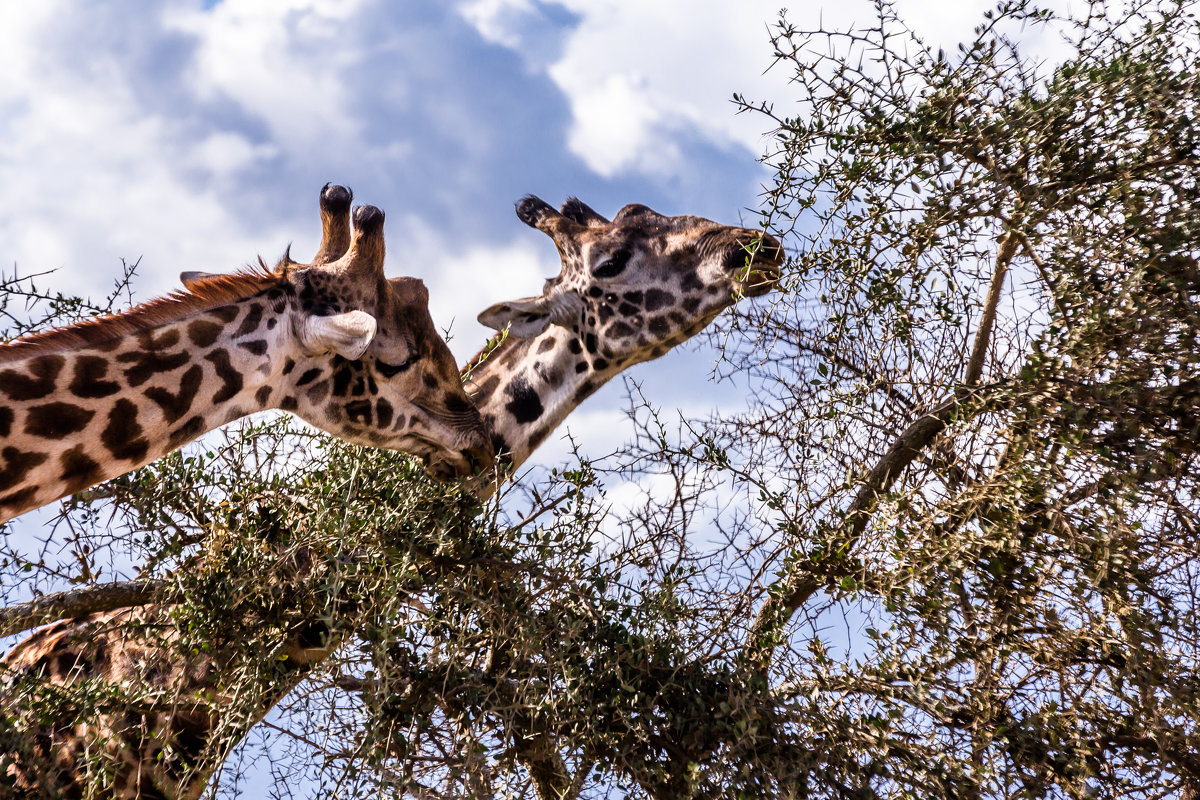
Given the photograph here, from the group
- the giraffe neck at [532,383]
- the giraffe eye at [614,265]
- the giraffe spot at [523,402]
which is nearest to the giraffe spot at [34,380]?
the giraffe neck at [532,383]

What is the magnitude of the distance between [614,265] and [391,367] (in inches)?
66.1

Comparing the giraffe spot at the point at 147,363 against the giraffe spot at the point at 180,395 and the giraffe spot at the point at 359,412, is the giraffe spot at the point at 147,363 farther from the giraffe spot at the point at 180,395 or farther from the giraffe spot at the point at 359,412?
the giraffe spot at the point at 359,412

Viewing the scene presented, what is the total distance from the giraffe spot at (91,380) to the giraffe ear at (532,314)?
6.53 ft

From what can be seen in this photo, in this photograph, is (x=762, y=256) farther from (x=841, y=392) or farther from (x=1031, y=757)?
(x=1031, y=757)

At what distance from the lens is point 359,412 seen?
14.8ft

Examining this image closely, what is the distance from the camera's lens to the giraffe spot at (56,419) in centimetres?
377

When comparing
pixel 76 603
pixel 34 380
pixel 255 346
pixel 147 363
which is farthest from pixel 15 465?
pixel 76 603

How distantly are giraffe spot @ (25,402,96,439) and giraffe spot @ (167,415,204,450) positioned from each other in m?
0.30

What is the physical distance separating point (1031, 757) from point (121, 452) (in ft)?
10.2

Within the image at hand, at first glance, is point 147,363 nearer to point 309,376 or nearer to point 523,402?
point 309,376

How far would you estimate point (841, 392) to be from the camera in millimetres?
4395

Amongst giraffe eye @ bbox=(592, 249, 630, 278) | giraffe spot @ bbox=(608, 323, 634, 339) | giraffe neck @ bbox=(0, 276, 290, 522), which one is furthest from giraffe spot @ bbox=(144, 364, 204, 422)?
giraffe eye @ bbox=(592, 249, 630, 278)

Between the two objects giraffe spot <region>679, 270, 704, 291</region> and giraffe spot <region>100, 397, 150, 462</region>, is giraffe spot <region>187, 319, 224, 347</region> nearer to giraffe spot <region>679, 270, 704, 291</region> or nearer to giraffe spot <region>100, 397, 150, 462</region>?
giraffe spot <region>100, 397, 150, 462</region>

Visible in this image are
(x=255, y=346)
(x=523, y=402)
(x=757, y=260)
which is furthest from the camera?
(x=523, y=402)
